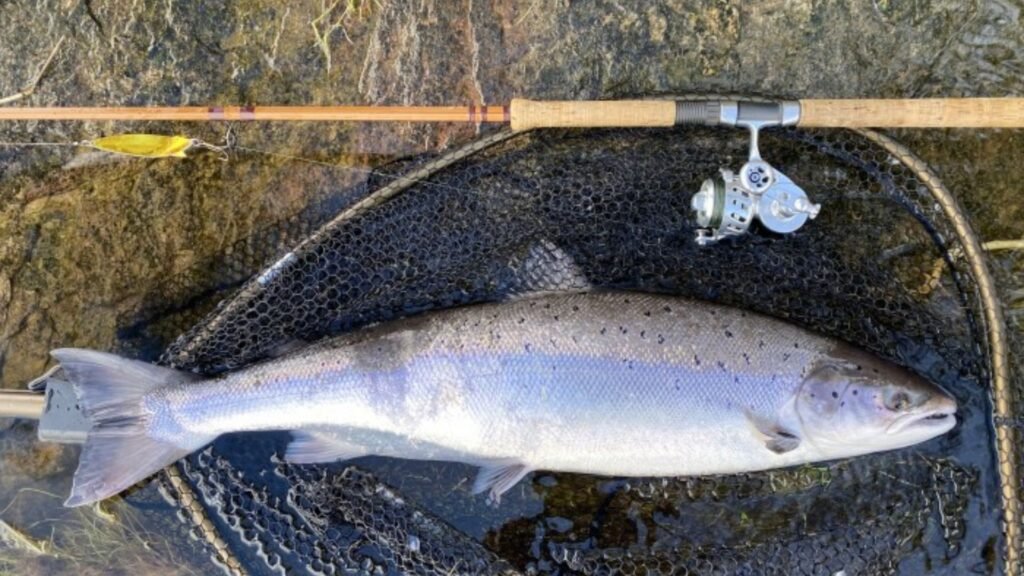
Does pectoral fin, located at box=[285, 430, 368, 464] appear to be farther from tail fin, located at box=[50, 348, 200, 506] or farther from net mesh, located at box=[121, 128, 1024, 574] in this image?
tail fin, located at box=[50, 348, 200, 506]

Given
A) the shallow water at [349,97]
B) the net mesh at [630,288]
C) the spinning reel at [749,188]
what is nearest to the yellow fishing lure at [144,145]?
the shallow water at [349,97]

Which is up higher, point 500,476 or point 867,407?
point 867,407

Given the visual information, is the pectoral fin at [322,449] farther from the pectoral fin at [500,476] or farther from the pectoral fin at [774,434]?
the pectoral fin at [774,434]

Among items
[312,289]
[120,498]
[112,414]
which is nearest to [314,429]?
[312,289]

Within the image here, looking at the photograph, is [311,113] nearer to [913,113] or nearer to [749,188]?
[749,188]

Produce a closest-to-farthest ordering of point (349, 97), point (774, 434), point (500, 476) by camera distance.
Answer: point (774, 434)
point (500, 476)
point (349, 97)

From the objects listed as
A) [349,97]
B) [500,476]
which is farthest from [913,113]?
[349,97]
